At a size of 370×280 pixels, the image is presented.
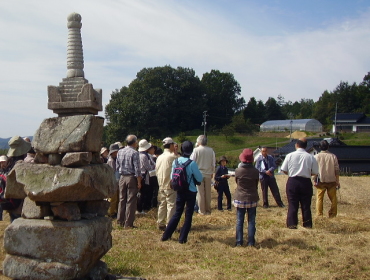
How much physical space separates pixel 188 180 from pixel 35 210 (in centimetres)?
295

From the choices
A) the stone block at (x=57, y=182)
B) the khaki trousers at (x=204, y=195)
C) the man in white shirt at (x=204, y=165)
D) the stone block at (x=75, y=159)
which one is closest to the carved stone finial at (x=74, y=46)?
the stone block at (x=75, y=159)

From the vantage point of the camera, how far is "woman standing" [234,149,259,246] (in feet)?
23.5

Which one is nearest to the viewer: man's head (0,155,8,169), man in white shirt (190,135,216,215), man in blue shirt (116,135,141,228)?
man's head (0,155,8,169)

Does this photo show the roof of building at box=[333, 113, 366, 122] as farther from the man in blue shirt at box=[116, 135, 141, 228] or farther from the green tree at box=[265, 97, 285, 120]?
the man in blue shirt at box=[116, 135, 141, 228]

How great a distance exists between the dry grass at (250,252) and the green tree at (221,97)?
206 feet

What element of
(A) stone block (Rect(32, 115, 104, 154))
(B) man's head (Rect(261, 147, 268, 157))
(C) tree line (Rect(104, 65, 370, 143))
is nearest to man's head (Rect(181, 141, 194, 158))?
(A) stone block (Rect(32, 115, 104, 154))

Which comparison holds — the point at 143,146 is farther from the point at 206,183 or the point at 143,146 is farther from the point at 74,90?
the point at 74,90

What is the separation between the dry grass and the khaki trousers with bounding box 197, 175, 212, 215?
0.86m

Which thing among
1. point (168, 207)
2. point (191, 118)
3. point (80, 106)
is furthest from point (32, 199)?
point (191, 118)

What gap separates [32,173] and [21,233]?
0.74 meters

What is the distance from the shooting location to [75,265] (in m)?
4.87

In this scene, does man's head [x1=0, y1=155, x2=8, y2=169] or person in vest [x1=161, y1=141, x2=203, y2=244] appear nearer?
person in vest [x1=161, y1=141, x2=203, y2=244]

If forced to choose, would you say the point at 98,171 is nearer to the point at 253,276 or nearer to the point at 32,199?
the point at 32,199

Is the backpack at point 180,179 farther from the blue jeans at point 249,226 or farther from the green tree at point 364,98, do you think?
the green tree at point 364,98
